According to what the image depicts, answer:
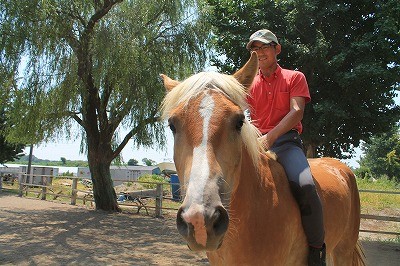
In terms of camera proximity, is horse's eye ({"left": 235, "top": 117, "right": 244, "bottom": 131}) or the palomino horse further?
horse's eye ({"left": 235, "top": 117, "right": 244, "bottom": 131})

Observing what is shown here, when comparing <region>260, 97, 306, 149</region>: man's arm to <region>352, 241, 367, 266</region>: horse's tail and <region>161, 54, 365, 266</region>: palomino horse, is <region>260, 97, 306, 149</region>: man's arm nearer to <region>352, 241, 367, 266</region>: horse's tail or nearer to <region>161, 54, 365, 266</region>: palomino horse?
<region>161, 54, 365, 266</region>: palomino horse

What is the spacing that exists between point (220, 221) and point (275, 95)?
1.56 meters

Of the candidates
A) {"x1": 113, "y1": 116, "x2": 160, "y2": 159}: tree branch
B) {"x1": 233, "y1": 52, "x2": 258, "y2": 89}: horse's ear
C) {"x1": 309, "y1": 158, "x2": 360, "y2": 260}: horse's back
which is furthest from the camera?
{"x1": 113, "y1": 116, "x2": 160, "y2": 159}: tree branch

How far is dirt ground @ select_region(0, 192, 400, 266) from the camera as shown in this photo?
719cm

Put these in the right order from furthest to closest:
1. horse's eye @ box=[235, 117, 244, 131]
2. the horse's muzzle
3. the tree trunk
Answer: the tree trunk, horse's eye @ box=[235, 117, 244, 131], the horse's muzzle

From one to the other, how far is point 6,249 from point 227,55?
24.7 feet

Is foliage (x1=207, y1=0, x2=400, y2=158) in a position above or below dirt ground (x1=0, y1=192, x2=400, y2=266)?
above

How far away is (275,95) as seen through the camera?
9.45ft

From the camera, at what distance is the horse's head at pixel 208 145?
1558mm

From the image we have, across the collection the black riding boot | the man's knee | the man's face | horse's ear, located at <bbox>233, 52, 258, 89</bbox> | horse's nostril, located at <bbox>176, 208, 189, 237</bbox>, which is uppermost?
the man's face

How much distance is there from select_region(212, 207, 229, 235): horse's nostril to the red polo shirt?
1302mm

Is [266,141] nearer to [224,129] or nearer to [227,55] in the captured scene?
[224,129]

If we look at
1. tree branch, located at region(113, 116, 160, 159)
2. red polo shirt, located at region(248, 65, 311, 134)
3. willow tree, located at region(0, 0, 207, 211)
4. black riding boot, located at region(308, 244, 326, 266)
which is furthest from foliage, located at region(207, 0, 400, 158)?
black riding boot, located at region(308, 244, 326, 266)

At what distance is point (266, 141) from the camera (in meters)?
2.64
